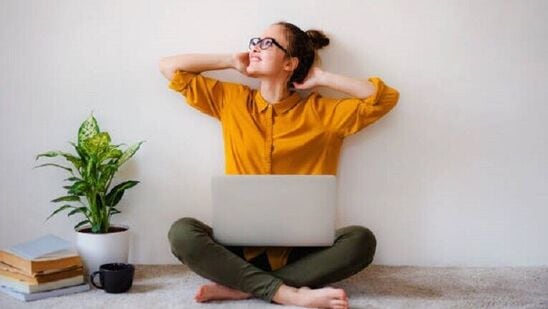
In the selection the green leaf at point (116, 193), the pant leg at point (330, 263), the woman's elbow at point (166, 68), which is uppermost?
the woman's elbow at point (166, 68)

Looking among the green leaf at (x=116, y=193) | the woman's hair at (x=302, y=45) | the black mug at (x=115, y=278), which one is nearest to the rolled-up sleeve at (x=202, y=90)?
the woman's hair at (x=302, y=45)

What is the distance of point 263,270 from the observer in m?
1.77

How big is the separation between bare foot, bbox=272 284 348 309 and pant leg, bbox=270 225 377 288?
0.06 m

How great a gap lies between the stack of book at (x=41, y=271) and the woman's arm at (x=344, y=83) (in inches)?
37.4

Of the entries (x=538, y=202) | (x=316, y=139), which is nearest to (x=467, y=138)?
(x=538, y=202)

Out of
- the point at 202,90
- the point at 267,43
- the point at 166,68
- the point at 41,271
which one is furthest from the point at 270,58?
the point at 41,271

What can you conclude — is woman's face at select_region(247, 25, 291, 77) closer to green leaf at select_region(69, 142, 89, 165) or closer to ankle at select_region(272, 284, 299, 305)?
green leaf at select_region(69, 142, 89, 165)

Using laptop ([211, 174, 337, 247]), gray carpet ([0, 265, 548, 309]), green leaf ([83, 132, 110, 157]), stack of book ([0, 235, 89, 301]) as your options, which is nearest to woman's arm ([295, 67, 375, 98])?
laptop ([211, 174, 337, 247])

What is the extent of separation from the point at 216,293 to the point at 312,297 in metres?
0.27

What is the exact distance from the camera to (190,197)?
2.08 meters

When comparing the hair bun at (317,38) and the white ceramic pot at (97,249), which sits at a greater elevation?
the hair bun at (317,38)

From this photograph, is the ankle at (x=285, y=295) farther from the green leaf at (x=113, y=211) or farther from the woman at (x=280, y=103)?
the green leaf at (x=113, y=211)

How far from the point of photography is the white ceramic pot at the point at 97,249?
1.85 meters

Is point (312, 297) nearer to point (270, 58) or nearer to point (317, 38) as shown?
point (270, 58)
